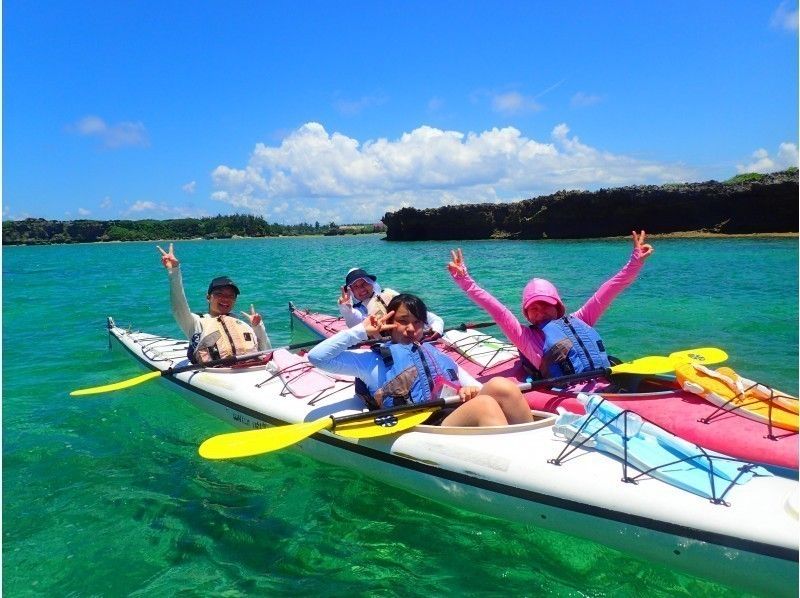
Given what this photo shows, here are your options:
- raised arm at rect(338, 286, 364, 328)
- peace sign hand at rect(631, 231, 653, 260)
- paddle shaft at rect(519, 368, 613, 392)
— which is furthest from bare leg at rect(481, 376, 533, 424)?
raised arm at rect(338, 286, 364, 328)

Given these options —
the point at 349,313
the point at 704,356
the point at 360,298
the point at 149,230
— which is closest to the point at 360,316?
the point at 349,313

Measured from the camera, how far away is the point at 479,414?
4051 mm

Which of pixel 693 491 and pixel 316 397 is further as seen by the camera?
pixel 316 397

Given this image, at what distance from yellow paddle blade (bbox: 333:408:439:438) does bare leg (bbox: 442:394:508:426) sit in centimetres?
19

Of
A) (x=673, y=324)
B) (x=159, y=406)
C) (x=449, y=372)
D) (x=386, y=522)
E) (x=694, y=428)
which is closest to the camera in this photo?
(x=694, y=428)

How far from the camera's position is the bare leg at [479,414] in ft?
13.2

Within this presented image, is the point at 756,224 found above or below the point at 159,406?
above

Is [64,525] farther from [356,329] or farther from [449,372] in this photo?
[449,372]

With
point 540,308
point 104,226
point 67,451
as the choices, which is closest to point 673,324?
point 540,308

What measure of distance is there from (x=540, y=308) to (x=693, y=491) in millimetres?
2115

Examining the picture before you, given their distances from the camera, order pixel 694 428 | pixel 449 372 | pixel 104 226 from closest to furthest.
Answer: pixel 694 428 < pixel 449 372 < pixel 104 226

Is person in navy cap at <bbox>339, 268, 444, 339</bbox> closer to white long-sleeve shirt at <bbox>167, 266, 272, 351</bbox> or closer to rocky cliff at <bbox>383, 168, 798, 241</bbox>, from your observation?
white long-sleeve shirt at <bbox>167, 266, 272, 351</bbox>

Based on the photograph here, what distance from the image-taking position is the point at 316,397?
519 centimetres

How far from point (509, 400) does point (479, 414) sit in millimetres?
251
